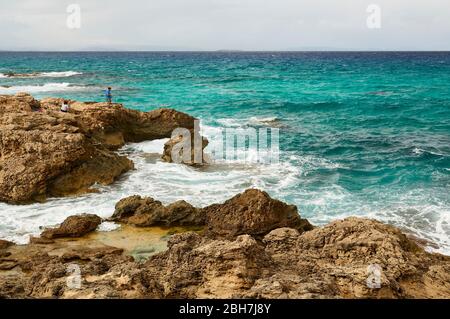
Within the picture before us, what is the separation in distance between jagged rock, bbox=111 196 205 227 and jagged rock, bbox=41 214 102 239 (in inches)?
30.6

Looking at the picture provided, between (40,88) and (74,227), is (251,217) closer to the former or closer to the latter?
(74,227)

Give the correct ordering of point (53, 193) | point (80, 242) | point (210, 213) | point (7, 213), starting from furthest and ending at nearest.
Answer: point (53, 193)
point (7, 213)
point (210, 213)
point (80, 242)

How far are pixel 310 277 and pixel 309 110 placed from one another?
31.1 meters

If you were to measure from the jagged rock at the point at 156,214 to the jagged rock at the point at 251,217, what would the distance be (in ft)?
2.05

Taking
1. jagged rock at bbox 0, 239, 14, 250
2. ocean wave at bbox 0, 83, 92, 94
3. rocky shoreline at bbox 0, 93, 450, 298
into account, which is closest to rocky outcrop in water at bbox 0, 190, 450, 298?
rocky shoreline at bbox 0, 93, 450, 298

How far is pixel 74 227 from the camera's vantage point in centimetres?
1107

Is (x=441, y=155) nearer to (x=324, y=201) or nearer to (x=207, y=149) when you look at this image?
(x=324, y=201)

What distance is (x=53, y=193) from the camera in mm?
14000

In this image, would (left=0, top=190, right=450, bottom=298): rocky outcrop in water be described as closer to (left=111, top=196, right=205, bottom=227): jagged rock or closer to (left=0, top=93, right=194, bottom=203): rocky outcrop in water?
(left=111, top=196, right=205, bottom=227): jagged rock

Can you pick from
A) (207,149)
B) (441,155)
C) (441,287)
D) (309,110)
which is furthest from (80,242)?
(309,110)

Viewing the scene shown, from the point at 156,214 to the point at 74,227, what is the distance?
2.13 metres

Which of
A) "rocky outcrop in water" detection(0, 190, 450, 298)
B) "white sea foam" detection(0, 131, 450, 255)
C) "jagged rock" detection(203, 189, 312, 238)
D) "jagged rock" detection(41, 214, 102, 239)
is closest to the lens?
"rocky outcrop in water" detection(0, 190, 450, 298)

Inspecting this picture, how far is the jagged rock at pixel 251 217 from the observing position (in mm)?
10586

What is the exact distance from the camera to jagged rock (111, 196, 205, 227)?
38.5 feet
